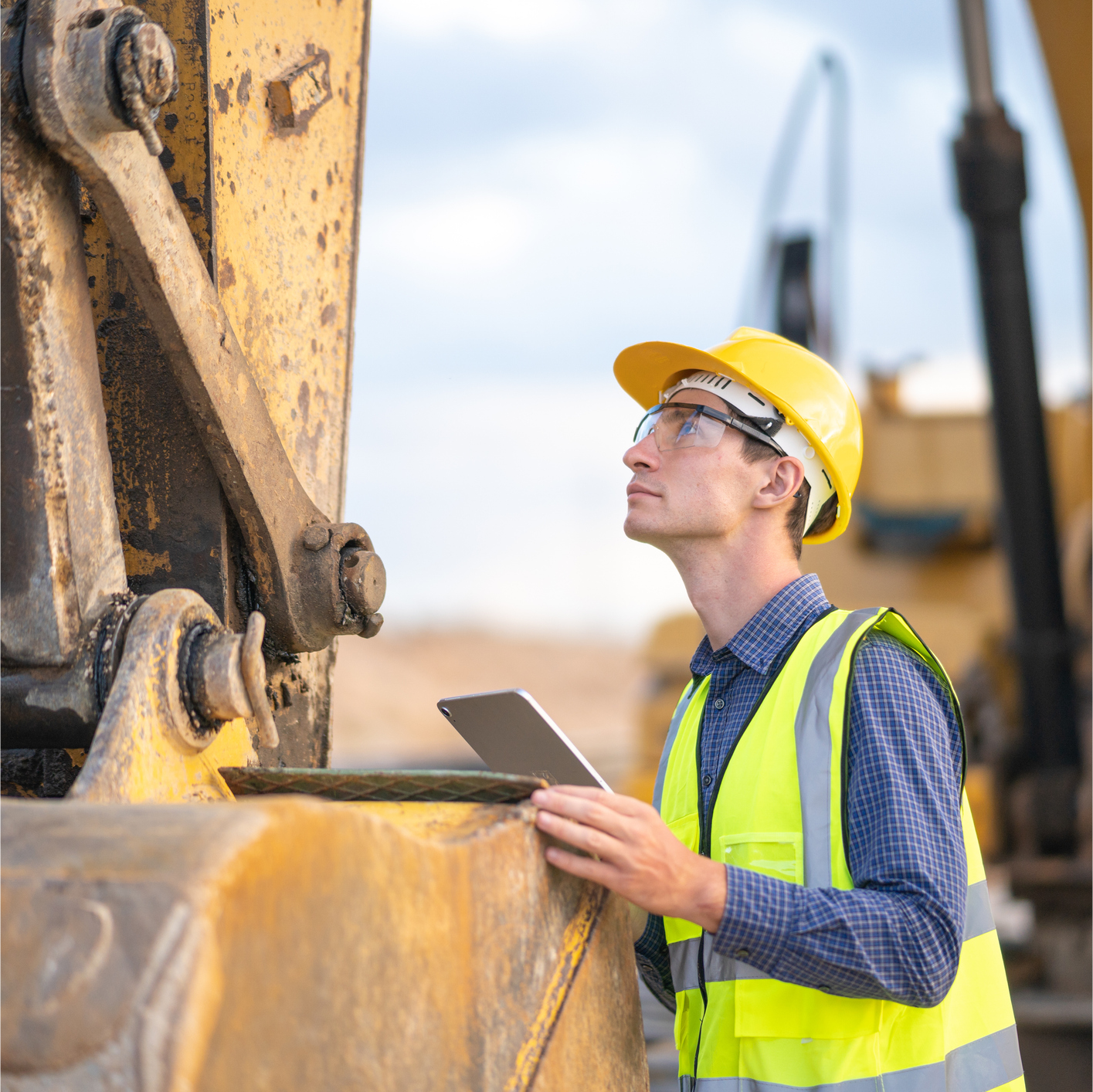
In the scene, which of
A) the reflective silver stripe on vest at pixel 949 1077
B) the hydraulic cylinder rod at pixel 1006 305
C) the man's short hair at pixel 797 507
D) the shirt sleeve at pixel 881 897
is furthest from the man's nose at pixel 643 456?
the hydraulic cylinder rod at pixel 1006 305

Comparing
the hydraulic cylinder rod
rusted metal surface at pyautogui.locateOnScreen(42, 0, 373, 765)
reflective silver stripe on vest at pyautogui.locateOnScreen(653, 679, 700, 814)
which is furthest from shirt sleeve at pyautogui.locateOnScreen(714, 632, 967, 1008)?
the hydraulic cylinder rod

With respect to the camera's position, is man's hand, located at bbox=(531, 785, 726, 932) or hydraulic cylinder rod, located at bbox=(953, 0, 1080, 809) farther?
hydraulic cylinder rod, located at bbox=(953, 0, 1080, 809)

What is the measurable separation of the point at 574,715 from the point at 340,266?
46.4 m

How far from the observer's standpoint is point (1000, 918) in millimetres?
11156

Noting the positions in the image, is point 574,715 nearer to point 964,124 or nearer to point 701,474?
point 964,124

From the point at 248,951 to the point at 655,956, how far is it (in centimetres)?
142

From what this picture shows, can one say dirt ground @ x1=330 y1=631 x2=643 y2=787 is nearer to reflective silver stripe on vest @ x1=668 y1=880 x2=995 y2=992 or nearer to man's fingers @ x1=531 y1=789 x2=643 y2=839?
reflective silver stripe on vest @ x1=668 y1=880 x2=995 y2=992

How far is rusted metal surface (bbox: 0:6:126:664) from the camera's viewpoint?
159 cm

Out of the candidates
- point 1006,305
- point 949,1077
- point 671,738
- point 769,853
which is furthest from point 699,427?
point 1006,305

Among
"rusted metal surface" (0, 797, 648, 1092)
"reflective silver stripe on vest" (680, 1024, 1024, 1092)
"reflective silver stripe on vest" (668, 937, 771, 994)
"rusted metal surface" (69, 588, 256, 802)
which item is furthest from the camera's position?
"reflective silver stripe on vest" (668, 937, 771, 994)

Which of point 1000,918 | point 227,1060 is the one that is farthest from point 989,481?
point 227,1060

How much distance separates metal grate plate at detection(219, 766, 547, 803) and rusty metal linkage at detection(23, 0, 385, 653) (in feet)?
1.09

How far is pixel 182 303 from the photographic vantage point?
5.72 ft

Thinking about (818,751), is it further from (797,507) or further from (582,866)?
(797,507)
